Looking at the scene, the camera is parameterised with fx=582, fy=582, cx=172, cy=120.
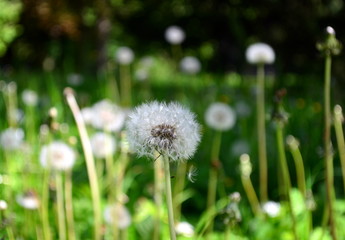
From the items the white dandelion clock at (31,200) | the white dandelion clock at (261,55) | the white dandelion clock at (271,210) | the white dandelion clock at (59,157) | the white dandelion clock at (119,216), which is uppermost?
the white dandelion clock at (261,55)

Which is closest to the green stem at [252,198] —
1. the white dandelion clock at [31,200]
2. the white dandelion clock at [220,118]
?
the white dandelion clock at [220,118]

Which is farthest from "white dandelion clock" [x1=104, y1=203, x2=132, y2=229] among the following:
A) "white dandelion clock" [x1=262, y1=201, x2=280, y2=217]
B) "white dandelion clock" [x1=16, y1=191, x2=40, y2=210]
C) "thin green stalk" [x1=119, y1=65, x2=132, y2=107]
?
"thin green stalk" [x1=119, y1=65, x2=132, y2=107]

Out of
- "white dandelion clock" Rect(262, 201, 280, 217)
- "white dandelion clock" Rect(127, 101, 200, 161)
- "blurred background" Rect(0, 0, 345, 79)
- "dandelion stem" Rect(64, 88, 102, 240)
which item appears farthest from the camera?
"blurred background" Rect(0, 0, 345, 79)

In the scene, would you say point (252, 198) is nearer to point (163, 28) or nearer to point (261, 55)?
point (261, 55)

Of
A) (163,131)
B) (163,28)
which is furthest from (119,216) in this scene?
(163,28)

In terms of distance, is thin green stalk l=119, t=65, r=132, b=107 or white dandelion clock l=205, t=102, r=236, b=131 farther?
thin green stalk l=119, t=65, r=132, b=107

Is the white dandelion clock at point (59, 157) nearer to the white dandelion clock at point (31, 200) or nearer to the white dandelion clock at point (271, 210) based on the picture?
the white dandelion clock at point (31, 200)

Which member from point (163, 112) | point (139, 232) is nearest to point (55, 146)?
point (139, 232)

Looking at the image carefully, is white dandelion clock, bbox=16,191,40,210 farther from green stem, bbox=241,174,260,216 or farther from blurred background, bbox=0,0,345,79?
blurred background, bbox=0,0,345,79
